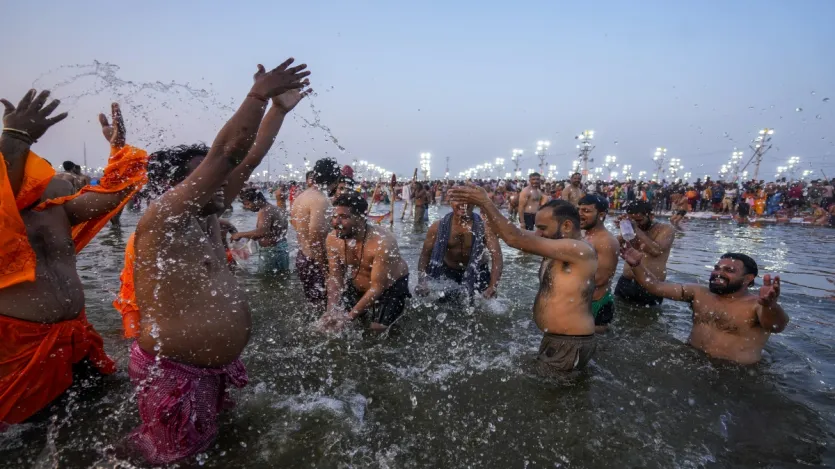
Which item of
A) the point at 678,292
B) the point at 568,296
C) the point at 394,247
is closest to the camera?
the point at 568,296

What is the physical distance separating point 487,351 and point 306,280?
8.14 feet

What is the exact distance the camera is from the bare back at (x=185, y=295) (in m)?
1.92

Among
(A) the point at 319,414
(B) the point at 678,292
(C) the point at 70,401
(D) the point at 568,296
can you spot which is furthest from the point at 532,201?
(C) the point at 70,401

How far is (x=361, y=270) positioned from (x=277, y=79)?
2889 mm

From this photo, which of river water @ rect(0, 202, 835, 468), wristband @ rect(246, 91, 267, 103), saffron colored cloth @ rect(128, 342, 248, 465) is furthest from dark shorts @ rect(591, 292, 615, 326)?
wristband @ rect(246, 91, 267, 103)

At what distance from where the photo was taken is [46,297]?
99.7 inches

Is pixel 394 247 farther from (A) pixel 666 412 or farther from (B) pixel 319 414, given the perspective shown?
(A) pixel 666 412

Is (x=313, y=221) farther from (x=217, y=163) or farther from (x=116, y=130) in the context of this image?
(x=217, y=163)

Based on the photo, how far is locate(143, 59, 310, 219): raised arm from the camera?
182 centimetres

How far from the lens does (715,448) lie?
2779 mm

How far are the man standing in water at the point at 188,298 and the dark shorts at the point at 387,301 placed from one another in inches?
90.7

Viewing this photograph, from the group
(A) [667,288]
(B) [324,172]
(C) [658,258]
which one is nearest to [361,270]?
(B) [324,172]

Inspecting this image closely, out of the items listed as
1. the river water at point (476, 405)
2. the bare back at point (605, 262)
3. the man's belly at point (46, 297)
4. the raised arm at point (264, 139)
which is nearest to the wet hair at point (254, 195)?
the river water at point (476, 405)

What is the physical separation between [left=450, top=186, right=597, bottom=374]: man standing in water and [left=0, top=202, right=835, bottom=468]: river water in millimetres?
306
